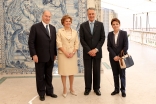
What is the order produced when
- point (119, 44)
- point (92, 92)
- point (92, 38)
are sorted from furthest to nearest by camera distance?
point (92, 92) < point (92, 38) < point (119, 44)

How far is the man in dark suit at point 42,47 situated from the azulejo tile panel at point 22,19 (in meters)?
1.83

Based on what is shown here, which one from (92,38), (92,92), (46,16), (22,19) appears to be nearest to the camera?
(46,16)

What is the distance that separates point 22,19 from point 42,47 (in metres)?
2.13

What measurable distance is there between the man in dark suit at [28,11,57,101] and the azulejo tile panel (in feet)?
6.02

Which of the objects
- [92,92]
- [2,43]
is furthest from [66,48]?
[2,43]

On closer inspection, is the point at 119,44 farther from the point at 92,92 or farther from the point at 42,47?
the point at 42,47

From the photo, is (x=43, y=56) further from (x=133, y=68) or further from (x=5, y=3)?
(x=133, y=68)

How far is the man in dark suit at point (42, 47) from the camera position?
3.51 meters

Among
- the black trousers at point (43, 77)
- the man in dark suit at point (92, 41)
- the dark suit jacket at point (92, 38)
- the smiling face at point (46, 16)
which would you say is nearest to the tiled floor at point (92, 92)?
the black trousers at point (43, 77)

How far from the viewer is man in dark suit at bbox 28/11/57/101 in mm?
3506

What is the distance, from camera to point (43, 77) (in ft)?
12.1

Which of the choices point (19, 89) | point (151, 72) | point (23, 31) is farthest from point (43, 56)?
point (151, 72)

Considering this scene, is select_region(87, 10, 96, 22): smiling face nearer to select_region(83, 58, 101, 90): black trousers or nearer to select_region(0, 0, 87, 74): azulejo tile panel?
select_region(83, 58, 101, 90): black trousers

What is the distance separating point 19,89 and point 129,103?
2.29 metres
